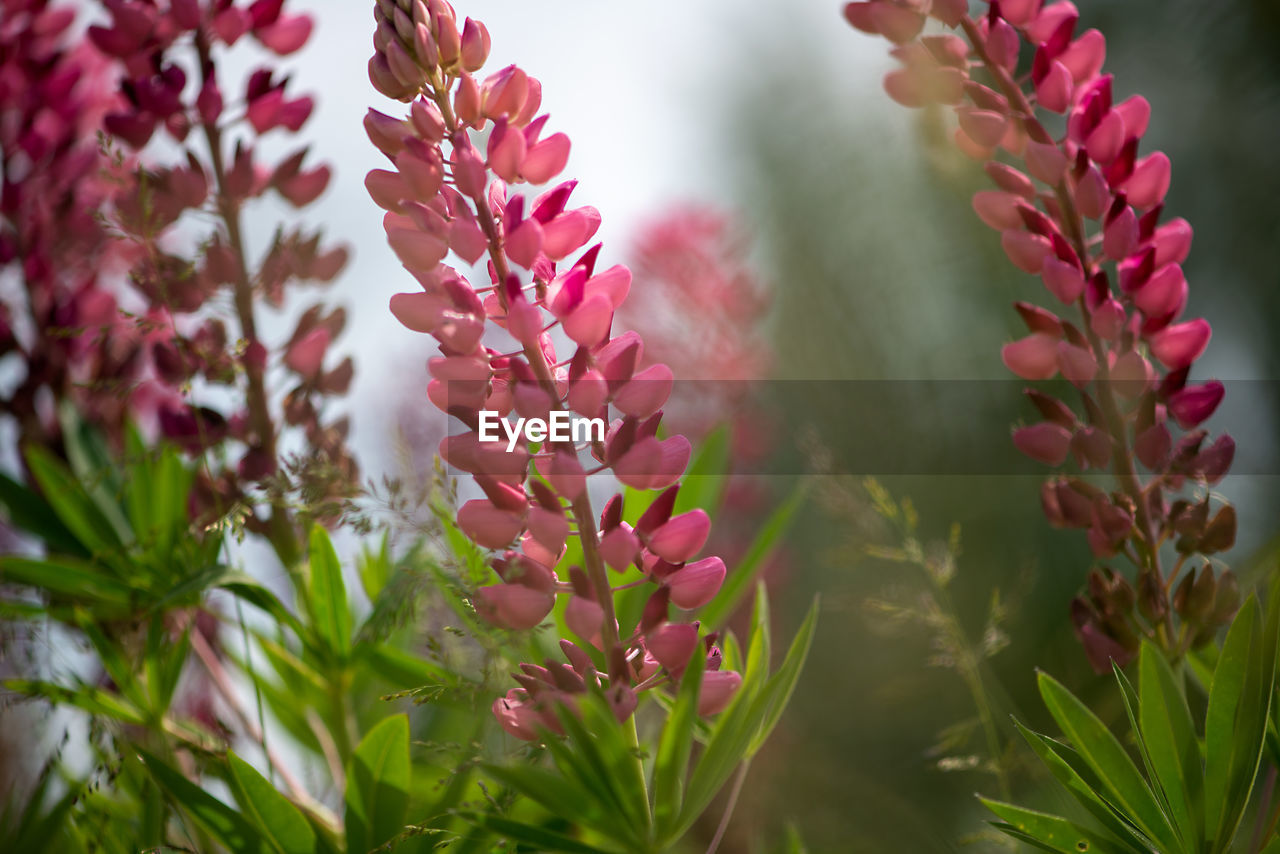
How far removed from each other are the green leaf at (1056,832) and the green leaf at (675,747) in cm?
12

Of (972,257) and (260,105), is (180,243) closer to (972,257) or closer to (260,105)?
(260,105)

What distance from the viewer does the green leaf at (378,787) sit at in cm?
40

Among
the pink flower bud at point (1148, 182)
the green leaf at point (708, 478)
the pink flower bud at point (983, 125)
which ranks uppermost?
the pink flower bud at point (983, 125)

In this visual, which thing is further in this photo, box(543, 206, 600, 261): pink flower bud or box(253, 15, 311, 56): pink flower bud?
box(253, 15, 311, 56): pink flower bud

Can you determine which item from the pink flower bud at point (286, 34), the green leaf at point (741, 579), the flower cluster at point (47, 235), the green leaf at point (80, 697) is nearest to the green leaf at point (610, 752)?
the green leaf at point (741, 579)

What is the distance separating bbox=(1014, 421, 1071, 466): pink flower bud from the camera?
38 centimetres

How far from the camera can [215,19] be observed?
1.71 ft

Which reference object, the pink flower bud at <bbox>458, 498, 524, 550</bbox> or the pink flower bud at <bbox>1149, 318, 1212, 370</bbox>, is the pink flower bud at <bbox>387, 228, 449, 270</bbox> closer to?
the pink flower bud at <bbox>458, 498, 524, 550</bbox>

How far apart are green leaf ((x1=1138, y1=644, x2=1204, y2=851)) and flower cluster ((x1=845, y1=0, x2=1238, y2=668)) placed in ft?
0.16

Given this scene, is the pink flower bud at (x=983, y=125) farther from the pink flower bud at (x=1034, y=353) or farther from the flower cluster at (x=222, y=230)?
the flower cluster at (x=222, y=230)

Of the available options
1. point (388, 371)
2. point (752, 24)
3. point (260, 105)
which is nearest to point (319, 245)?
point (260, 105)

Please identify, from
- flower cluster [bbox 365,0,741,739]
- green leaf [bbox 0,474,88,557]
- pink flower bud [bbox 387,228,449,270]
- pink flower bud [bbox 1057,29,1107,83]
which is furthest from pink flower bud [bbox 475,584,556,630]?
green leaf [bbox 0,474,88,557]

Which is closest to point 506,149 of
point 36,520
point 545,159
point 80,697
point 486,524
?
point 545,159

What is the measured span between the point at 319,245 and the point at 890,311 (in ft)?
1.68
